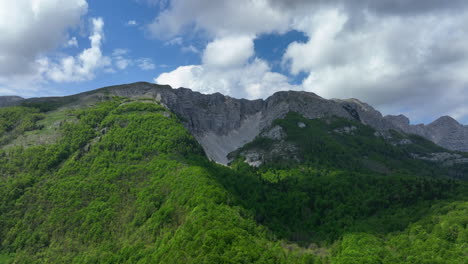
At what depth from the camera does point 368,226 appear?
145 m

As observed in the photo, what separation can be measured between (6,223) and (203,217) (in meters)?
122

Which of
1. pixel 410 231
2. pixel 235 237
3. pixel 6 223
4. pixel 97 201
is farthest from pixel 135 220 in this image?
pixel 410 231

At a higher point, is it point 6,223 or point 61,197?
point 61,197

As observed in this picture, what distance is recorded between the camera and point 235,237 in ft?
388

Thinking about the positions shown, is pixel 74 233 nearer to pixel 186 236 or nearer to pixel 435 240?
pixel 186 236

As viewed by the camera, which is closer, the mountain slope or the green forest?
the green forest

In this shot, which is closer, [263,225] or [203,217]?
[203,217]

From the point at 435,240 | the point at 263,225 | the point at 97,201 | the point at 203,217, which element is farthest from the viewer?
the point at 97,201

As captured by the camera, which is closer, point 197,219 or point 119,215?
point 197,219

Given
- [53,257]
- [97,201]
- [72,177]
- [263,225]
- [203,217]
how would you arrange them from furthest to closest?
[72,177], [97,201], [263,225], [53,257], [203,217]

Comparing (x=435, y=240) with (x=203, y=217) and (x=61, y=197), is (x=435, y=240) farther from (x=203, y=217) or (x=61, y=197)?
(x=61, y=197)

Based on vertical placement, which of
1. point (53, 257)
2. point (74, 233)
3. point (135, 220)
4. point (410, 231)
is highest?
point (410, 231)

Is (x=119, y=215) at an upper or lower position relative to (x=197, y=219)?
lower

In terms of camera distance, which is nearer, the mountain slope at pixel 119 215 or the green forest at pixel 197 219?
the green forest at pixel 197 219
